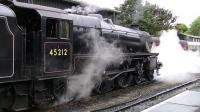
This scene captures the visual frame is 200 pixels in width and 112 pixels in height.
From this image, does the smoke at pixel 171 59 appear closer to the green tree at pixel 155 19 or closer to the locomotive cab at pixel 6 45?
the green tree at pixel 155 19

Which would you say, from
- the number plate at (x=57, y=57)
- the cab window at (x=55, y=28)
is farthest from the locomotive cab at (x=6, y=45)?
the cab window at (x=55, y=28)

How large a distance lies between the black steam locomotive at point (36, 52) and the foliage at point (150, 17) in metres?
22.9

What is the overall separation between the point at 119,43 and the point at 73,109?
4.63m

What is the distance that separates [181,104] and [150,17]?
27104 mm

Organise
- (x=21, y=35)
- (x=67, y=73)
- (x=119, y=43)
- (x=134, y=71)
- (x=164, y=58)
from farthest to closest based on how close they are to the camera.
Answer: (x=164, y=58) < (x=134, y=71) < (x=119, y=43) < (x=67, y=73) < (x=21, y=35)

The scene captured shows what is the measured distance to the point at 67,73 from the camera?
10.5 meters

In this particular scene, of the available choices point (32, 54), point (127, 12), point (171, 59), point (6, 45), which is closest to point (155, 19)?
point (127, 12)

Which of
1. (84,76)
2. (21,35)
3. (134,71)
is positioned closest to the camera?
(21,35)

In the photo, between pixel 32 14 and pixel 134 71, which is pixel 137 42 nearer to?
pixel 134 71

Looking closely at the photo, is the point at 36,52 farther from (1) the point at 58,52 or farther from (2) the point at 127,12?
(2) the point at 127,12

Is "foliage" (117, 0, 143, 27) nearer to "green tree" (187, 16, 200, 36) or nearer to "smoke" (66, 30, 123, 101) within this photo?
"smoke" (66, 30, 123, 101)

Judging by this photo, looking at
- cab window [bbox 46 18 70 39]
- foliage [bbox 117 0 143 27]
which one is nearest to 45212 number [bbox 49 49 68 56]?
cab window [bbox 46 18 70 39]

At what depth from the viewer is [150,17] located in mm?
36812

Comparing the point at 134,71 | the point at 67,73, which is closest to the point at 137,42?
the point at 134,71
